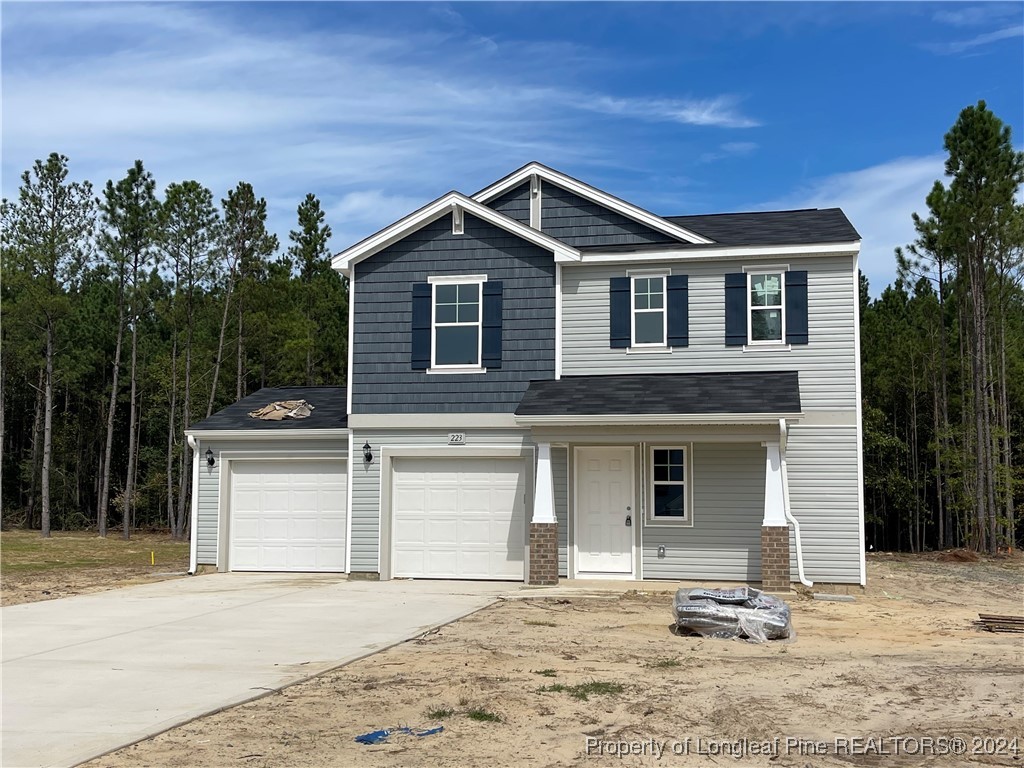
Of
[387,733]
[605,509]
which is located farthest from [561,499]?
[387,733]

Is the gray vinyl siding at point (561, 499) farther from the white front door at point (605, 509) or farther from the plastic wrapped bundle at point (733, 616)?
the plastic wrapped bundle at point (733, 616)

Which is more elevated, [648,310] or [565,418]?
[648,310]

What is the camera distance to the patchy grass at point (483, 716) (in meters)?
7.09

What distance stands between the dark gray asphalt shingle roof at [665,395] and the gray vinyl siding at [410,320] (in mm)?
631

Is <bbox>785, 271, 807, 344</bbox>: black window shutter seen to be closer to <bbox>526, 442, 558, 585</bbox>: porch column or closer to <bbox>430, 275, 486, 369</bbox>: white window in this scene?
<bbox>526, 442, 558, 585</bbox>: porch column

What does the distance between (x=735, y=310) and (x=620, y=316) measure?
6.52ft

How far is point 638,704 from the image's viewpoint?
7676 millimetres

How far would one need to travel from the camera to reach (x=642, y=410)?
53.0 ft

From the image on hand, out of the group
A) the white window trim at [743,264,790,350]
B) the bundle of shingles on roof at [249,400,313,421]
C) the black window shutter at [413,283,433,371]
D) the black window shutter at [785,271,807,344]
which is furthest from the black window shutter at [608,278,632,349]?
the bundle of shingles on roof at [249,400,313,421]

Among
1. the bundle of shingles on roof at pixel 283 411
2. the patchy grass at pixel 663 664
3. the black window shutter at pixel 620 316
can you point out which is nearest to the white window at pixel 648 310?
the black window shutter at pixel 620 316

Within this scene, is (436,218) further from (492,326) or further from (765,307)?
(765,307)

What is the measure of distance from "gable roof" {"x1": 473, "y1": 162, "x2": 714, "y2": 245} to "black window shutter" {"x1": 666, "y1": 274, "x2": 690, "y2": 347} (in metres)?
0.80

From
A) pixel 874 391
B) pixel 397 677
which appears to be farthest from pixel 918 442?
pixel 397 677

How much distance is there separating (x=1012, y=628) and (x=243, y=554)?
13.1m
